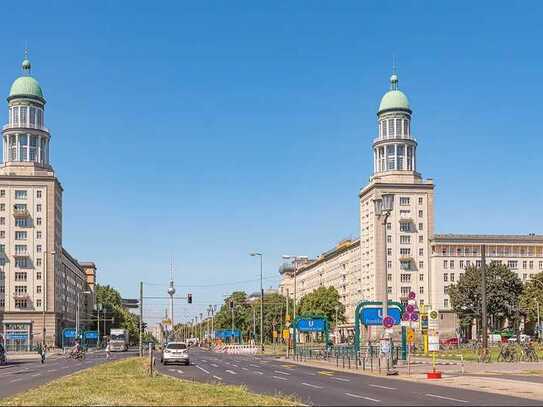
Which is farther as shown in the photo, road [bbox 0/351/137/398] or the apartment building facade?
the apartment building facade

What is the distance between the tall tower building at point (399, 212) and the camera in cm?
15250

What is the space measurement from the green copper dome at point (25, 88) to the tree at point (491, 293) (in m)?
83.8

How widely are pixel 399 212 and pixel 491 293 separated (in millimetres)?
30337

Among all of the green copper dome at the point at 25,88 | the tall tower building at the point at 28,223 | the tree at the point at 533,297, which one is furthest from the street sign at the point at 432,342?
the green copper dome at the point at 25,88

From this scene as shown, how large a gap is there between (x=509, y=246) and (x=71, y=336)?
8493 centimetres

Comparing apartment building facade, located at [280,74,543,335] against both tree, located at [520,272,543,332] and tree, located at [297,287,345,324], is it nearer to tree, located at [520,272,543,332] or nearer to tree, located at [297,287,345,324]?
tree, located at [297,287,345,324]

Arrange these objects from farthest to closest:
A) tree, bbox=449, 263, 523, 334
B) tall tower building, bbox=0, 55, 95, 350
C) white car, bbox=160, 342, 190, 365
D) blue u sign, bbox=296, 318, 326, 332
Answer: tall tower building, bbox=0, 55, 95, 350 < tree, bbox=449, 263, 523, 334 < blue u sign, bbox=296, 318, 326, 332 < white car, bbox=160, 342, 190, 365

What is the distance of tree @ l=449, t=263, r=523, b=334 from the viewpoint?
424 feet

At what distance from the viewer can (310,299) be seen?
15750 cm

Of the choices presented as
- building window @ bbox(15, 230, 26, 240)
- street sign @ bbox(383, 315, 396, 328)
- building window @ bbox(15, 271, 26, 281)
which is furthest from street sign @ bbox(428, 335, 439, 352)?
building window @ bbox(15, 230, 26, 240)

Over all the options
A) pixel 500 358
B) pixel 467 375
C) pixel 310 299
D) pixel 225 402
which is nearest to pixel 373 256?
pixel 310 299

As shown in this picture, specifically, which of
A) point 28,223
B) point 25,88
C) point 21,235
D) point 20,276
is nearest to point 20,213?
point 28,223

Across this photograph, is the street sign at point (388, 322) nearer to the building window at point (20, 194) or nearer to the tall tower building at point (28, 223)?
the tall tower building at point (28, 223)

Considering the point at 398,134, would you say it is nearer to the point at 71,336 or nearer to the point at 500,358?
the point at 71,336
